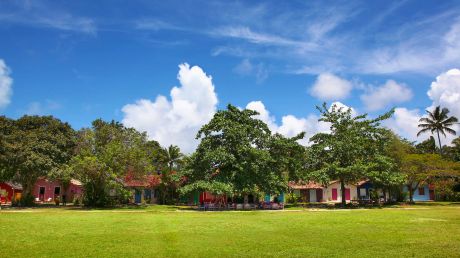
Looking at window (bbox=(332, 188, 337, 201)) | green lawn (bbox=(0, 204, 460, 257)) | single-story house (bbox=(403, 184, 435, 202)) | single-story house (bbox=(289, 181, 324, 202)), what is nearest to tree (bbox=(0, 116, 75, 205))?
green lawn (bbox=(0, 204, 460, 257))

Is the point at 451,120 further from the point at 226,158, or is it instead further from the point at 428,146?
the point at 226,158

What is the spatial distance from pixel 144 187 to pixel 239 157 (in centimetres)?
1963

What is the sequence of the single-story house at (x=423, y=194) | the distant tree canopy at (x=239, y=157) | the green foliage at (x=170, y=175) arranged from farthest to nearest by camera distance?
1. the single-story house at (x=423, y=194)
2. the green foliage at (x=170, y=175)
3. the distant tree canopy at (x=239, y=157)

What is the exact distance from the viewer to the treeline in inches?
1515

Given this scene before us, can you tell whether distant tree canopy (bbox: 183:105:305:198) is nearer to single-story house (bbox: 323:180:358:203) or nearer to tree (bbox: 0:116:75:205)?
tree (bbox: 0:116:75:205)

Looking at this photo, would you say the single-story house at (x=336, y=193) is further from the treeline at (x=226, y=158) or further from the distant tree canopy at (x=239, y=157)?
the distant tree canopy at (x=239, y=157)

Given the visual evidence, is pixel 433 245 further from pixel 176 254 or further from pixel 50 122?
pixel 50 122

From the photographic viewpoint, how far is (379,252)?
481 inches

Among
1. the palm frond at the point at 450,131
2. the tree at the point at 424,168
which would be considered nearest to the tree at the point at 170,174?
the tree at the point at 424,168

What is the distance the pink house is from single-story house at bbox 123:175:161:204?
31.3 ft

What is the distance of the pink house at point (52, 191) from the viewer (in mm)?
58219

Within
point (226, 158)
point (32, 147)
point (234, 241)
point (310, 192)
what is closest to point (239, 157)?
point (226, 158)

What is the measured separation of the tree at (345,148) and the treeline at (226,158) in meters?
0.10

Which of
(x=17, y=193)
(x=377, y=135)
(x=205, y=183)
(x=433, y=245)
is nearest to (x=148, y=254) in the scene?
(x=433, y=245)
